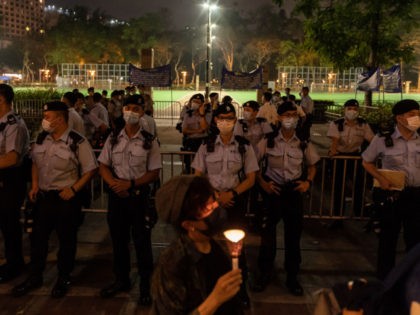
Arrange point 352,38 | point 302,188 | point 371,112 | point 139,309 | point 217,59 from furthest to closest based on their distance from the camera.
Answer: point 217,59
point 352,38
point 371,112
point 302,188
point 139,309

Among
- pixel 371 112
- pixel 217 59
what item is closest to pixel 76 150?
pixel 371 112

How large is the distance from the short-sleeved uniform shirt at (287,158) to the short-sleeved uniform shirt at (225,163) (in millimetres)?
290

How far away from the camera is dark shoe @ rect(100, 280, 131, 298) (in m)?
4.93

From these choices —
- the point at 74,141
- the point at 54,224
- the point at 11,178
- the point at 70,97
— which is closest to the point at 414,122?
the point at 74,141

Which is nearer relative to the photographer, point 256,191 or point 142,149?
point 142,149

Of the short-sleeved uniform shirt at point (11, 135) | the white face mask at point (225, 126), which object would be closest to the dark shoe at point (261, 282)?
the white face mask at point (225, 126)

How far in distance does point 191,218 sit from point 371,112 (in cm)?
1711

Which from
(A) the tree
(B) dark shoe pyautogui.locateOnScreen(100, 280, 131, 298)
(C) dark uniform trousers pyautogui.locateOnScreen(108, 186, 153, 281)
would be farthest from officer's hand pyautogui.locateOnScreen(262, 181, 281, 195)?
(A) the tree

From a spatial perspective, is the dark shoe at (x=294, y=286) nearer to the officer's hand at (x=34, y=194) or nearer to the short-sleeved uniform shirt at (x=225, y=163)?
the short-sleeved uniform shirt at (x=225, y=163)

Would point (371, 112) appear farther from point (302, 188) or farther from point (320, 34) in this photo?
point (302, 188)

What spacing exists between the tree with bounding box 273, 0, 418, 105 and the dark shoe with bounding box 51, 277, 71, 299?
53.1 ft

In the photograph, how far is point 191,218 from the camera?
88.7 inches

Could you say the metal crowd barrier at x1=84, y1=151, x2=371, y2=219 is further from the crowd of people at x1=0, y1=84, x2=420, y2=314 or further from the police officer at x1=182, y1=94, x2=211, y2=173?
the crowd of people at x1=0, y1=84, x2=420, y2=314

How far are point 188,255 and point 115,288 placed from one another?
9.83ft
